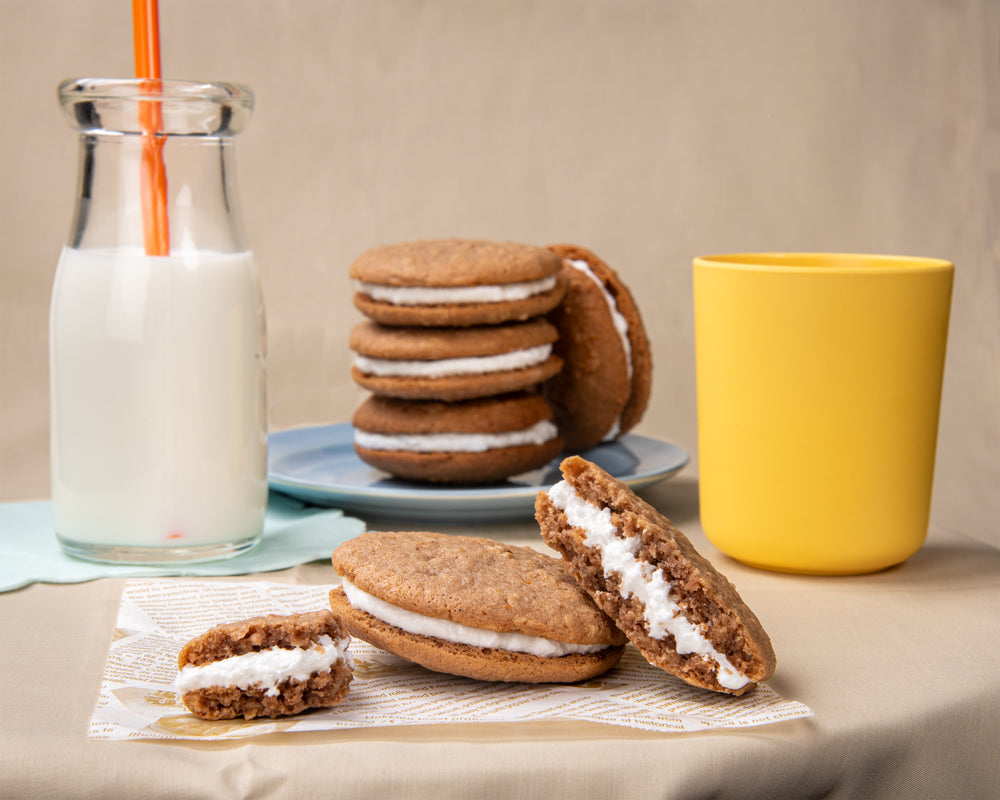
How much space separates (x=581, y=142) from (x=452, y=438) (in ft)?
3.89

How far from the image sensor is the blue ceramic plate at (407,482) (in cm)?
160

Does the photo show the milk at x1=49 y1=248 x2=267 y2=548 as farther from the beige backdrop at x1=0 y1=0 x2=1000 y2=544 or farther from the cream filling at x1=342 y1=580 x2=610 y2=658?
the beige backdrop at x1=0 y1=0 x2=1000 y2=544

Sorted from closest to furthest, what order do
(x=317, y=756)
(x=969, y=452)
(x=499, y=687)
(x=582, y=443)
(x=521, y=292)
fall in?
(x=317, y=756) < (x=499, y=687) < (x=521, y=292) < (x=582, y=443) < (x=969, y=452)

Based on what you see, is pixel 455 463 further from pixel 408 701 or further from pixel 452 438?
pixel 408 701

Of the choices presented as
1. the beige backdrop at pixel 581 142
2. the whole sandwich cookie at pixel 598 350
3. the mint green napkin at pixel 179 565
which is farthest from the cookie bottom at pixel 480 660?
the beige backdrop at pixel 581 142

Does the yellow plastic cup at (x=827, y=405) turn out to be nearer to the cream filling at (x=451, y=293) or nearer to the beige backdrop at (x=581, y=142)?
the cream filling at (x=451, y=293)

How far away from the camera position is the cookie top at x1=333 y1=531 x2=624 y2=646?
3.44 ft

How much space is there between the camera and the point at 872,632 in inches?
49.5

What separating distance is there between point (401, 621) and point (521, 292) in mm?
709

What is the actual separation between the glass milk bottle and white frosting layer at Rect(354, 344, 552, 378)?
0.29 m

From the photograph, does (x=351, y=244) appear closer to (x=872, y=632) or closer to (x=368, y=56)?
(x=368, y=56)

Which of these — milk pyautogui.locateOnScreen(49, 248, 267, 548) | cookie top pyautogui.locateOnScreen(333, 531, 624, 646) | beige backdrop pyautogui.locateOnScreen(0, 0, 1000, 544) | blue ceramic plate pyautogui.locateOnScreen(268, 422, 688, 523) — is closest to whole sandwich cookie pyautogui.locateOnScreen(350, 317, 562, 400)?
blue ceramic plate pyautogui.locateOnScreen(268, 422, 688, 523)

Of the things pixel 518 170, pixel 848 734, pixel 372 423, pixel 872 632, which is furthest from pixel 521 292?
pixel 518 170

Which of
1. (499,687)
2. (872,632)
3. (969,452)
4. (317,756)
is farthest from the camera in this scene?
(969,452)
